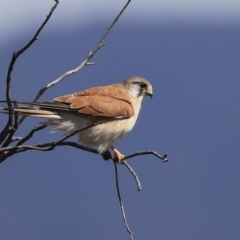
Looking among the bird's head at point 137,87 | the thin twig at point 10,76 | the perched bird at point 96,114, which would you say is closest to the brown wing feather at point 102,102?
the perched bird at point 96,114

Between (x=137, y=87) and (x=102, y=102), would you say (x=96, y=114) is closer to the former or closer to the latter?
(x=102, y=102)

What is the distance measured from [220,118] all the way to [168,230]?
32896mm

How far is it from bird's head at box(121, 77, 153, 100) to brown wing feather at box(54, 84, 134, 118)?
276 millimetres

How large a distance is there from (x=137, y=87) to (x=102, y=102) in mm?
775

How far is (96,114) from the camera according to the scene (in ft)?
20.0

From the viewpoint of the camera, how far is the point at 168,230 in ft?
330

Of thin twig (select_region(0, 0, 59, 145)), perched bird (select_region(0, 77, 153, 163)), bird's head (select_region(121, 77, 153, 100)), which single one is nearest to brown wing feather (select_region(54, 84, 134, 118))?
perched bird (select_region(0, 77, 153, 163))

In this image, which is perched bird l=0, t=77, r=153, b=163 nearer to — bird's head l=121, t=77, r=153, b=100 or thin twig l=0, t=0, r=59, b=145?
bird's head l=121, t=77, r=153, b=100

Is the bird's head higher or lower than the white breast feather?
higher

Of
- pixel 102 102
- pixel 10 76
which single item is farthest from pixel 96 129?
pixel 10 76

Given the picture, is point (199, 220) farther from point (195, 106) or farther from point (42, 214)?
point (195, 106)

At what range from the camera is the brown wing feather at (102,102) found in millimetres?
5984

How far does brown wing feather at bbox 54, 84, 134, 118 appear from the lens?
5984mm

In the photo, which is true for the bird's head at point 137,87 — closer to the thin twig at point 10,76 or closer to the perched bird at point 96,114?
the perched bird at point 96,114
